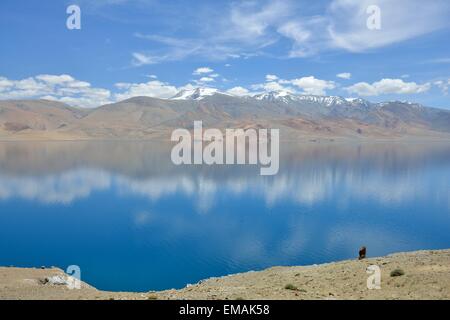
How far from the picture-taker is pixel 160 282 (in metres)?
24.8

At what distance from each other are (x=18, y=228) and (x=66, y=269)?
14346 mm

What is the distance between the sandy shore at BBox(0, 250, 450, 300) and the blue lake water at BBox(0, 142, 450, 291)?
778 cm

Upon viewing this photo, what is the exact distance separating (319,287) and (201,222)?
2657 centimetres

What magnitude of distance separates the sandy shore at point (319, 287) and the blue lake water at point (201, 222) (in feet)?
25.5

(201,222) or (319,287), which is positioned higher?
(319,287)

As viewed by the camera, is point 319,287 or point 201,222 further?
point 201,222

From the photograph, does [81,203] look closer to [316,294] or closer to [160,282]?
[160,282]

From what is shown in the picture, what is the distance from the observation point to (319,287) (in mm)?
15258

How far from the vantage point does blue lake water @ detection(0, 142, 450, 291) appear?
28.5 meters

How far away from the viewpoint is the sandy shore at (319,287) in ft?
42.3
